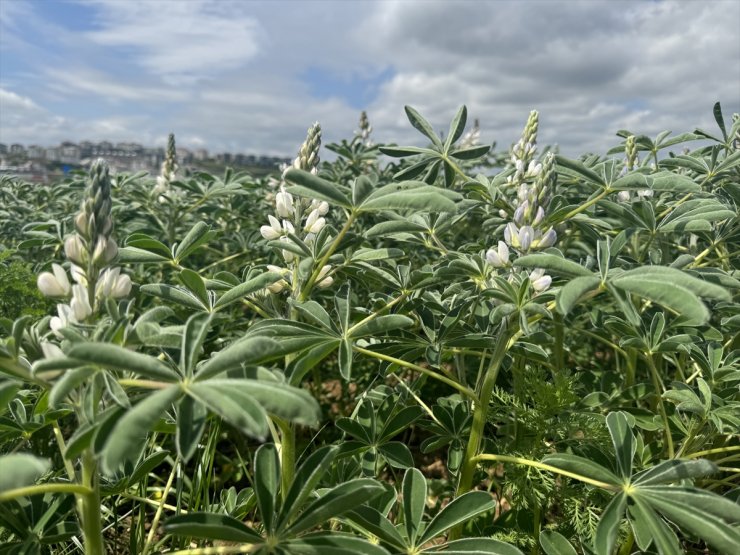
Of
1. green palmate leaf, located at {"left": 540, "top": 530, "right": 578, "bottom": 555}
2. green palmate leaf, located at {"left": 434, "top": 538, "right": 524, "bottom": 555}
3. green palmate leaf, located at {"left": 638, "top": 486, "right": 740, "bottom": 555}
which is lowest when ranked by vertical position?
green palmate leaf, located at {"left": 540, "top": 530, "right": 578, "bottom": 555}

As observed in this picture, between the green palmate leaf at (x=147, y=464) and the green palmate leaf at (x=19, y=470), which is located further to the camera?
the green palmate leaf at (x=147, y=464)

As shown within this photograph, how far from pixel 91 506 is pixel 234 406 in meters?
0.57

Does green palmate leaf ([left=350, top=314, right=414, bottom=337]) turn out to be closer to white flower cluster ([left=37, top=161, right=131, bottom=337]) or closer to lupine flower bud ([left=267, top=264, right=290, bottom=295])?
lupine flower bud ([left=267, top=264, right=290, bottom=295])

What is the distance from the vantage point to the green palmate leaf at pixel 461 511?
137 centimetres

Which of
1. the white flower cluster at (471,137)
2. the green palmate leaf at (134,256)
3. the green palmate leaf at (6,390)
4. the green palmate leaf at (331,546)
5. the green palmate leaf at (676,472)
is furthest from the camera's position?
the white flower cluster at (471,137)

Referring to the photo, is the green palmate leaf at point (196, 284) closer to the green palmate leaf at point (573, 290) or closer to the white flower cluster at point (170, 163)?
the green palmate leaf at point (573, 290)

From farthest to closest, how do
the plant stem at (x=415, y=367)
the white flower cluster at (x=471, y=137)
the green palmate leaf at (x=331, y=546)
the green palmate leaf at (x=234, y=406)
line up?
the white flower cluster at (x=471, y=137) < the plant stem at (x=415, y=367) < the green palmate leaf at (x=331, y=546) < the green palmate leaf at (x=234, y=406)

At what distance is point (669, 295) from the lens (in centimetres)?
119

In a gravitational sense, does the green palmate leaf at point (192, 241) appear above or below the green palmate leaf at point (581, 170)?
below

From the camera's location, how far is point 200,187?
3555 mm

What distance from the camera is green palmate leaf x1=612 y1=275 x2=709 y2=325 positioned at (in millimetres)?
1099

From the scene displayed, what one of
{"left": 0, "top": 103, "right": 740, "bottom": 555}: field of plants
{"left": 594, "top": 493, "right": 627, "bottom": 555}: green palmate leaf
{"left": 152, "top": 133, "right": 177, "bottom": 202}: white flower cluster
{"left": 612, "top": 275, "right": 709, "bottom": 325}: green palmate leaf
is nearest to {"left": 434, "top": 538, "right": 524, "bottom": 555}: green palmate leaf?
{"left": 0, "top": 103, "right": 740, "bottom": 555}: field of plants

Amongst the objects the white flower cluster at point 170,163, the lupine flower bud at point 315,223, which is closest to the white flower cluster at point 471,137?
the white flower cluster at point 170,163

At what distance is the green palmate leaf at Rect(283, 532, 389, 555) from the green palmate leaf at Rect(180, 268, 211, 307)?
30.1 inches
